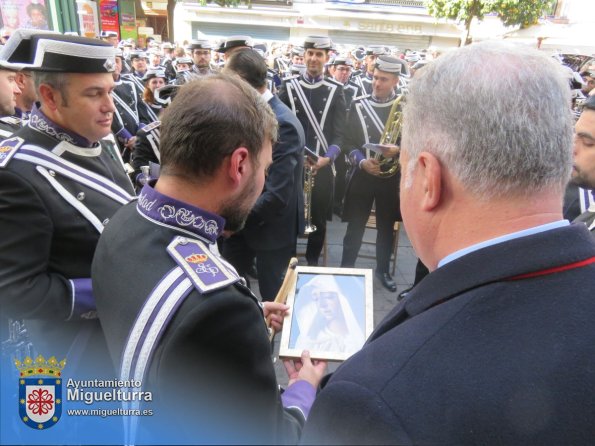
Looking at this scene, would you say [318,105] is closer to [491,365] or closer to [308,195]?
[308,195]

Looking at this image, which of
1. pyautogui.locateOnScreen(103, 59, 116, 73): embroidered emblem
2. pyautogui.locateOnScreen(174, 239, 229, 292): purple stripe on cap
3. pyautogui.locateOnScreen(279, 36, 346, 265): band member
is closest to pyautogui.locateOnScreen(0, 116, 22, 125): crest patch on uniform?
pyautogui.locateOnScreen(103, 59, 116, 73): embroidered emblem

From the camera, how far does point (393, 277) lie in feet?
17.2

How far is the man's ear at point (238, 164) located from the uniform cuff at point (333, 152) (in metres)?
3.74

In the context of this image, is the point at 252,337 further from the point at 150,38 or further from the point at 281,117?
the point at 150,38

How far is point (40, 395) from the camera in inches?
66.2

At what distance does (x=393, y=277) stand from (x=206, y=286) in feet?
14.2

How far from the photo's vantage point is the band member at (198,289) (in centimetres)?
115

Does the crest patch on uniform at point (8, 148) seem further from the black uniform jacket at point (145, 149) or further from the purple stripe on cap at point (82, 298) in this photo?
the black uniform jacket at point (145, 149)

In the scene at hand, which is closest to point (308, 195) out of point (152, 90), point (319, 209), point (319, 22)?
point (319, 209)

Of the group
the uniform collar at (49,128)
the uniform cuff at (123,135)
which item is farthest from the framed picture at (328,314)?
the uniform cuff at (123,135)

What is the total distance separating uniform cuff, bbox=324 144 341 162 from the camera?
512 cm

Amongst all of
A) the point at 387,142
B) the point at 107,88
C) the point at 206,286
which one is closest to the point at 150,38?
the point at 387,142

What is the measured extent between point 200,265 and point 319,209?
12.7 feet

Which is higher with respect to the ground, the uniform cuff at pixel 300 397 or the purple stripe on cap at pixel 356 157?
the uniform cuff at pixel 300 397
